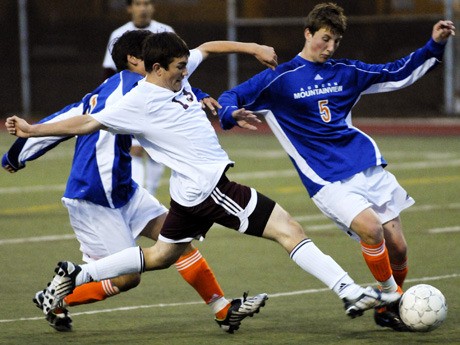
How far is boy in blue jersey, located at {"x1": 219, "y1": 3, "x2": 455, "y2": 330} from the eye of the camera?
7.55 metres

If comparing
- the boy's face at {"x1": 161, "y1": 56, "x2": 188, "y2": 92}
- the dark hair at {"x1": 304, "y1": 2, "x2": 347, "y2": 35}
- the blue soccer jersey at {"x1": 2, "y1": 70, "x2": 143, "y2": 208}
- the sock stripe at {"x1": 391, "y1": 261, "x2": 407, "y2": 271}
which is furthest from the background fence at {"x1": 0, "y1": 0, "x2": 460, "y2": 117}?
the boy's face at {"x1": 161, "y1": 56, "x2": 188, "y2": 92}

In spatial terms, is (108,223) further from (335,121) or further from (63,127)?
(335,121)

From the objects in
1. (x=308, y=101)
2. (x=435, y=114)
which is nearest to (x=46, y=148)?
(x=308, y=101)

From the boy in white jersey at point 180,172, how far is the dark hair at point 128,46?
453 millimetres

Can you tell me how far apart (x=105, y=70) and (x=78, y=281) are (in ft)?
20.1

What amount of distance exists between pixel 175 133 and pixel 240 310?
116 centimetres

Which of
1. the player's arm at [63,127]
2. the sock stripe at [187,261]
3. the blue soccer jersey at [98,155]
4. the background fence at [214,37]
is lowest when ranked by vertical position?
the background fence at [214,37]

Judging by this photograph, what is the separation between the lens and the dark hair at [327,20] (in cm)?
774

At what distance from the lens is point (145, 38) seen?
7387 millimetres

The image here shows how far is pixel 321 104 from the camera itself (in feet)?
Answer: 25.3

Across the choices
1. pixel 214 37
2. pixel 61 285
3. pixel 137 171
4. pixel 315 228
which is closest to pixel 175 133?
pixel 61 285

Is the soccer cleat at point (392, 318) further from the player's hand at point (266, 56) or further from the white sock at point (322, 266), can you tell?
the player's hand at point (266, 56)

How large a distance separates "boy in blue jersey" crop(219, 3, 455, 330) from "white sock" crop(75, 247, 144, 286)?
1034mm

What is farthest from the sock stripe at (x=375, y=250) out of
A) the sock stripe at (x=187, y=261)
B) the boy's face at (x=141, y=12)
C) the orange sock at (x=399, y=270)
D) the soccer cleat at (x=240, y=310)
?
the boy's face at (x=141, y=12)
